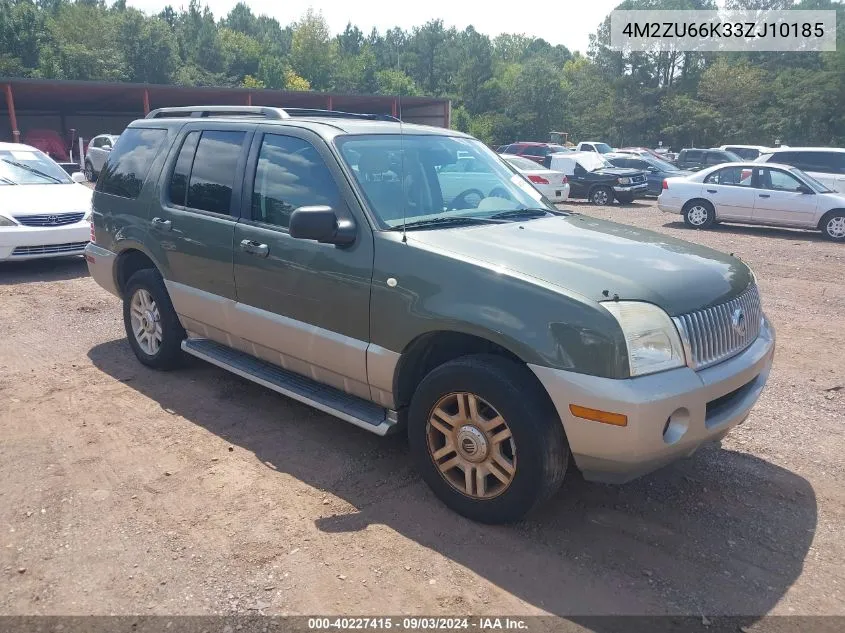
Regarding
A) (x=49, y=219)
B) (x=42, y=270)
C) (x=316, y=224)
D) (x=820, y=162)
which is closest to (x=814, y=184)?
(x=820, y=162)

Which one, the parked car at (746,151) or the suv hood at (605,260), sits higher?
the parked car at (746,151)

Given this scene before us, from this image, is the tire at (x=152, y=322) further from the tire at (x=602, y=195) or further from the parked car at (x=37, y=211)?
the tire at (x=602, y=195)

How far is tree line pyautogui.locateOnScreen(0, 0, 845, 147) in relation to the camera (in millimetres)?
49375

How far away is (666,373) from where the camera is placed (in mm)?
3078

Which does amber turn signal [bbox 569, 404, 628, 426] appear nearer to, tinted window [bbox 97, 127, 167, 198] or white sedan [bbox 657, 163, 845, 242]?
tinted window [bbox 97, 127, 167, 198]

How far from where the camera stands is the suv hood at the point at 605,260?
10.6 feet

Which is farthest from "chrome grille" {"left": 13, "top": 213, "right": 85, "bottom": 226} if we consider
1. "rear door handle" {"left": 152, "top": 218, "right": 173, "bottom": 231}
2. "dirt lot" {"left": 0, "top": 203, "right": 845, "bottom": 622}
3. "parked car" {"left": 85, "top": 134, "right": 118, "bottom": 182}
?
"parked car" {"left": 85, "top": 134, "right": 118, "bottom": 182}

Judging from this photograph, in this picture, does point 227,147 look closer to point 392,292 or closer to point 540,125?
point 392,292

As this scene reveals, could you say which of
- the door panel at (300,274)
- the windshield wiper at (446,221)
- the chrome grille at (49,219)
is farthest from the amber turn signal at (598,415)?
the chrome grille at (49,219)

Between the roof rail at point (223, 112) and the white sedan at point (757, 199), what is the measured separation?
12.7m

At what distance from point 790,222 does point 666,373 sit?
13.1m

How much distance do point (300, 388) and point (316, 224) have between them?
1.19 meters

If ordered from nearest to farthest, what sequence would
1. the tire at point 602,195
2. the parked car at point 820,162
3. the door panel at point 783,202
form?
the door panel at point 783,202 < the parked car at point 820,162 < the tire at point 602,195

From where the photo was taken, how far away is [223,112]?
5246 mm
